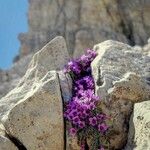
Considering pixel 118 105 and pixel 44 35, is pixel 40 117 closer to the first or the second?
pixel 118 105

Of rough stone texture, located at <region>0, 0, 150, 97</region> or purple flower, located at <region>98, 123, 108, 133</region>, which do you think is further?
rough stone texture, located at <region>0, 0, 150, 97</region>

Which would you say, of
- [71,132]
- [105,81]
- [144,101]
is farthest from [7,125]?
[144,101]

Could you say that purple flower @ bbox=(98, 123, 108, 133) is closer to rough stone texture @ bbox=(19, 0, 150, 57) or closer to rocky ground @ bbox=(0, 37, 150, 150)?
rocky ground @ bbox=(0, 37, 150, 150)

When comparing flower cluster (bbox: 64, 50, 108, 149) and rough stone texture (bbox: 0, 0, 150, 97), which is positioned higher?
flower cluster (bbox: 64, 50, 108, 149)

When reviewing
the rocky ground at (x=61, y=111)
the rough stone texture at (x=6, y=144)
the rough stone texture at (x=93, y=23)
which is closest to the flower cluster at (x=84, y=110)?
the rocky ground at (x=61, y=111)

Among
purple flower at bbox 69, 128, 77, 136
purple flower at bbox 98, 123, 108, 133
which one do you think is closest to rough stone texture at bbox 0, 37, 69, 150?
purple flower at bbox 69, 128, 77, 136

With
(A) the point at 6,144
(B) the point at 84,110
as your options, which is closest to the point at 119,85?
(B) the point at 84,110
